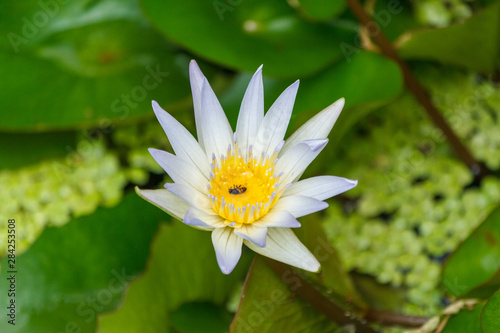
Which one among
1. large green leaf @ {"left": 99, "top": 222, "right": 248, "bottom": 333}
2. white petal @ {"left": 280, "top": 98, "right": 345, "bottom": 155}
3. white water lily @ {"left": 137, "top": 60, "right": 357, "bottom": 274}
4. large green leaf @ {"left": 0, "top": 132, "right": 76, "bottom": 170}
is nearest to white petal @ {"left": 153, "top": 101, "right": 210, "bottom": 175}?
white water lily @ {"left": 137, "top": 60, "right": 357, "bottom": 274}

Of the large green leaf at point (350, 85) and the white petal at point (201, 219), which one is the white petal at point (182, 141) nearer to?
the white petal at point (201, 219)

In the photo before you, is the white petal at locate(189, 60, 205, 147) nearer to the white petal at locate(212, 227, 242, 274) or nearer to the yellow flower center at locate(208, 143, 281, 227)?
the yellow flower center at locate(208, 143, 281, 227)

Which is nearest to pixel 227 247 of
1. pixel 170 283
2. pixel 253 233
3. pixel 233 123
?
pixel 253 233

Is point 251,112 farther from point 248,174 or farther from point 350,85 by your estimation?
point 350,85

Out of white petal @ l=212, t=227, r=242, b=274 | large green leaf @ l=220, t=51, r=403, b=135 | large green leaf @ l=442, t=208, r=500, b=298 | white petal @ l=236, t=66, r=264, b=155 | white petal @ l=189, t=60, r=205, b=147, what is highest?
white petal @ l=189, t=60, r=205, b=147

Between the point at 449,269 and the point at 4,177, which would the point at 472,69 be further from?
the point at 4,177

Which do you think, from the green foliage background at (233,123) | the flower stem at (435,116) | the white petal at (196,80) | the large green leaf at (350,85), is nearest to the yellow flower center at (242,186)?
the white petal at (196,80)
